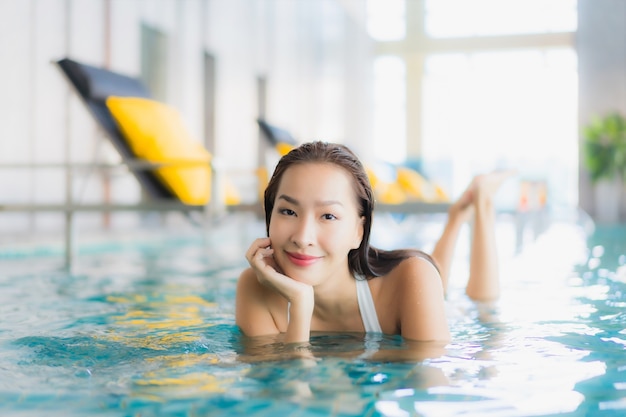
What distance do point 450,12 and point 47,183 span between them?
502 inches

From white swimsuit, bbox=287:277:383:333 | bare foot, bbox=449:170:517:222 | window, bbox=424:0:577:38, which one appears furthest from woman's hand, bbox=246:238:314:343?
window, bbox=424:0:577:38

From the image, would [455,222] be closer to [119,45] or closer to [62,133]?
[62,133]

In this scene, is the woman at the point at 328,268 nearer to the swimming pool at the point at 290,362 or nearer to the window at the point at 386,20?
the swimming pool at the point at 290,362

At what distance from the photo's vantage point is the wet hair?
1.94m

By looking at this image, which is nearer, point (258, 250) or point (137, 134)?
point (258, 250)

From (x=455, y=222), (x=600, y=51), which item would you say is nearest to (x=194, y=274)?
(x=455, y=222)

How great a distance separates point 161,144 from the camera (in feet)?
17.5

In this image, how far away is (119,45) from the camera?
8750 mm

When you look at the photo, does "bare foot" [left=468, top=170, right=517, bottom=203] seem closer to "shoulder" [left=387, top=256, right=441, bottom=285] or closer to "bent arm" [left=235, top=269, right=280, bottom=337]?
"shoulder" [left=387, top=256, right=441, bottom=285]

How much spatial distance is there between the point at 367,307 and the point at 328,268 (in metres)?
0.30

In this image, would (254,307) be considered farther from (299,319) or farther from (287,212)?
(287,212)

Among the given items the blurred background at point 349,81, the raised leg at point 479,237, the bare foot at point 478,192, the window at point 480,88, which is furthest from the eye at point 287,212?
the window at point 480,88

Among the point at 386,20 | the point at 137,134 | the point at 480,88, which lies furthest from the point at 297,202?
the point at 386,20

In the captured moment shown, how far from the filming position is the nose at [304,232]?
1826mm
